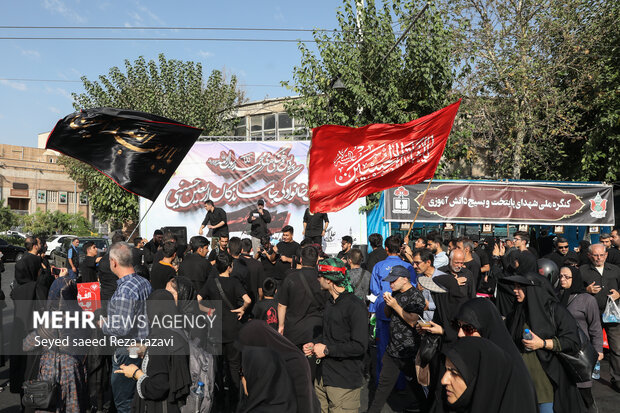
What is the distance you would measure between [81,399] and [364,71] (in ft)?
45.4

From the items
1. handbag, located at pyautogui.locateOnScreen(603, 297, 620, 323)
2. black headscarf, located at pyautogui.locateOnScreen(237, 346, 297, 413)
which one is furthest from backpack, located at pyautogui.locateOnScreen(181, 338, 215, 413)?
handbag, located at pyautogui.locateOnScreen(603, 297, 620, 323)

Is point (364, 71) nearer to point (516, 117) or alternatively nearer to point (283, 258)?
point (516, 117)

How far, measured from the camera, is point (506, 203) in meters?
15.4

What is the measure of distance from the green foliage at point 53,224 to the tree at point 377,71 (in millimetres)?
39959

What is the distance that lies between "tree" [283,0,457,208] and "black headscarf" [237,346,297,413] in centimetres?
1364

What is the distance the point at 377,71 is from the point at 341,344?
13.4m

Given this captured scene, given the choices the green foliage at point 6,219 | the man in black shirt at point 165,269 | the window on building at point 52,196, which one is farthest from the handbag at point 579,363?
the window on building at point 52,196

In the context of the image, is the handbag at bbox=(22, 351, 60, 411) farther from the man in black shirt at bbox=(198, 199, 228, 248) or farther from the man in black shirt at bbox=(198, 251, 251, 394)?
the man in black shirt at bbox=(198, 199, 228, 248)

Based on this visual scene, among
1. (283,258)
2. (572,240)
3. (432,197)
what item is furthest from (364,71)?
(283,258)

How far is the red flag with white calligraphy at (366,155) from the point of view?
8555mm

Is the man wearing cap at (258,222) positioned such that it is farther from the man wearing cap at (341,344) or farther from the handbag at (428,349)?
the handbag at (428,349)

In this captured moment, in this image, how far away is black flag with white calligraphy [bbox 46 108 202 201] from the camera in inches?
248

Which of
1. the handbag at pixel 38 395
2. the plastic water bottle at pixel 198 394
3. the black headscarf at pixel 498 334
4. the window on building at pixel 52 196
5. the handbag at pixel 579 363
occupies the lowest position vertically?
the handbag at pixel 38 395

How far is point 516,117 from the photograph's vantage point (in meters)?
18.9
